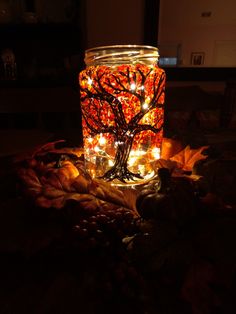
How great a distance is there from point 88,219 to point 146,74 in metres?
0.32

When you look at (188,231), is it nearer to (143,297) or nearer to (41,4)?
(143,297)

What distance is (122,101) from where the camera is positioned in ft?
1.71

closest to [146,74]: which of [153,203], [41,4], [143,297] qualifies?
[153,203]

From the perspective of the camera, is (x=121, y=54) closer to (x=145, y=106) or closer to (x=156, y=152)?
(x=145, y=106)

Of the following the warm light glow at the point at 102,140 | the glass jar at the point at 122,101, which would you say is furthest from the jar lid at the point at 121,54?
the warm light glow at the point at 102,140

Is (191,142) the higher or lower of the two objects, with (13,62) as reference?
lower

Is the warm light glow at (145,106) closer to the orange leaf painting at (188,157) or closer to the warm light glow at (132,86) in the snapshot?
the warm light glow at (132,86)

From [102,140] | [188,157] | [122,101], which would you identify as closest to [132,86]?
[122,101]

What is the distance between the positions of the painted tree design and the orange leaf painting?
129 mm

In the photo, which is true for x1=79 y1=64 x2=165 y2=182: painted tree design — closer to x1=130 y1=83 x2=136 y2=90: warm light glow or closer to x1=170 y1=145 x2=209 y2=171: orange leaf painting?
x1=130 y1=83 x2=136 y2=90: warm light glow

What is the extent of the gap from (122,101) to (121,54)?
0.30 ft

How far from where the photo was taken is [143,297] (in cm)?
32

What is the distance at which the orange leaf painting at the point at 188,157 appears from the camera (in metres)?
0.61

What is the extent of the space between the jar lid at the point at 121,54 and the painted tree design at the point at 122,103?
1cm
